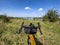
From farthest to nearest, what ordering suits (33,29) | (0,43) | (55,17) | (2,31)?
(55,17)
(2,31)
(0,43)
(33,29)

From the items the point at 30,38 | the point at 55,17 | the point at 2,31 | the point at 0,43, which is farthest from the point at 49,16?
the point at 30,38

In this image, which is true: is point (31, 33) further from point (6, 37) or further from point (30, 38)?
point (6, 37)

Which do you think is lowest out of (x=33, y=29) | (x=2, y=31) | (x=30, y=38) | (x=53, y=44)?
(x=53, y=44)

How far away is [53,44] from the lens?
7730 mm

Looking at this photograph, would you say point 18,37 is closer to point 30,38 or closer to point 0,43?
point 0,43

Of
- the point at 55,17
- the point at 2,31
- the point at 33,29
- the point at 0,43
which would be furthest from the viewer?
the point at 55,17

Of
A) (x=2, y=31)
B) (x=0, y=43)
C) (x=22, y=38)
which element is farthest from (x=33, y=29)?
(x=2, y=31)

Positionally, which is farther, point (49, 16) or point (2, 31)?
point (49, 16)

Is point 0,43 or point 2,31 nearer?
point 0,43

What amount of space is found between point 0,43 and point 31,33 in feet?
15.1

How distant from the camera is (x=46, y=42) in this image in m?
8.00

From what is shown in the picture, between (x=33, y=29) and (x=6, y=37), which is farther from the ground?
(x=33, y=29)

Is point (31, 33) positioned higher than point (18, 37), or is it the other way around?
point (31, 33)

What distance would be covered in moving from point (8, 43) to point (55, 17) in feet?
65.6
